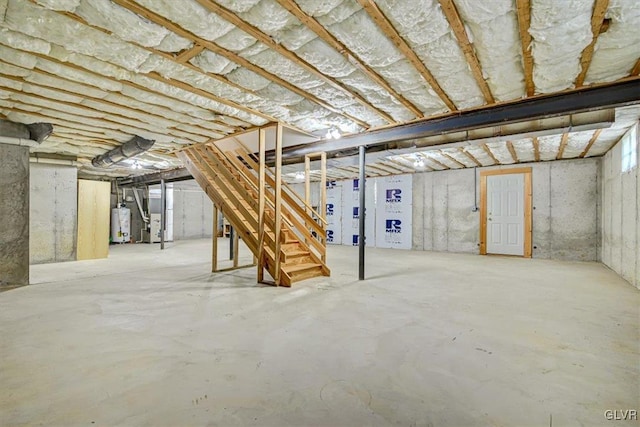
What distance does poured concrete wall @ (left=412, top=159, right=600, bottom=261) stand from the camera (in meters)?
6.75

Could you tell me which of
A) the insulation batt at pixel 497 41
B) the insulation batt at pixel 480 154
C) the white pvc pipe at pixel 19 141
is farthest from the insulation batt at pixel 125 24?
the insulation batt at pixel 480 154

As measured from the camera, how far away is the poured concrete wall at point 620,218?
4.30m

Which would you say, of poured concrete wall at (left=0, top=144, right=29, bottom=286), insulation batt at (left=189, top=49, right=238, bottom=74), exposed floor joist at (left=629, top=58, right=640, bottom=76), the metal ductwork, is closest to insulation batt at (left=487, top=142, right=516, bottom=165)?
exposed floor joist at (left=629, top=58, right=640, bottom=76)

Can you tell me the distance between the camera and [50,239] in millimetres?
6457

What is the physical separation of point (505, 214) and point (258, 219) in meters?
6.46

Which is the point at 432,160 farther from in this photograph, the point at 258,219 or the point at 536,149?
the point at 258,219

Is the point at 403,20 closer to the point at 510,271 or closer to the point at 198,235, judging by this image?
the point at 510,271

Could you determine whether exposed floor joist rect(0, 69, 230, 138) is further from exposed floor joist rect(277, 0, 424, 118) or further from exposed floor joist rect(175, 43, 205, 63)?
exposed floor joist rect(277, 0, 424, 118)

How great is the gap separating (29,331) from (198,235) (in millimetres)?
10572

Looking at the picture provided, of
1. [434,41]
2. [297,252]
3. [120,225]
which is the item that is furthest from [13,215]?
[120,225]

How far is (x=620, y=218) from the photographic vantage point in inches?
197

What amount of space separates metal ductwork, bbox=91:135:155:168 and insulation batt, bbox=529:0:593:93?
513 cm

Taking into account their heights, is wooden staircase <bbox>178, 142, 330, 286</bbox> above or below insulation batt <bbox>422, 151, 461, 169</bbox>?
below

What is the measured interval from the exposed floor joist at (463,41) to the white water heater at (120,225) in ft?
38.5
